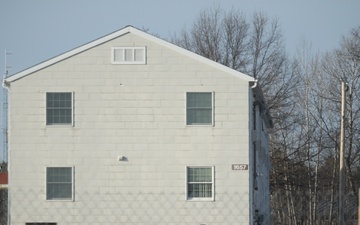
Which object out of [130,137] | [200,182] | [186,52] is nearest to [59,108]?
[130,137]

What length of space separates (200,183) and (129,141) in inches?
124

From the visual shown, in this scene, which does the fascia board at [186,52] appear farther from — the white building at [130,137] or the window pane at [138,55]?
the window pane at [138,55]

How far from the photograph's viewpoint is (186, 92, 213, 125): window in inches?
1366

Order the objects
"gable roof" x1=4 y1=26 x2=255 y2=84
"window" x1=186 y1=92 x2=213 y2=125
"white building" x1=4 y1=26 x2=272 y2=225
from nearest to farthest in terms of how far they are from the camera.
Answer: "white building" x1=4 y1=26 x2=272 y2=225 → "window" x1=186 y1=92 x2=213 y2=125 → "gable roof" x1=4 y1=26 x2=255 y2=84

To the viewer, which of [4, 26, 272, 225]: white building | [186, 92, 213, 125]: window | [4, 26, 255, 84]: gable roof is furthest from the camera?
[4, 26, 255, 84]: gable roof

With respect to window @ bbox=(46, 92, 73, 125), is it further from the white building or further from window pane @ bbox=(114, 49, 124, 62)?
window pane @ bbox=(114, 49, 124, 62)

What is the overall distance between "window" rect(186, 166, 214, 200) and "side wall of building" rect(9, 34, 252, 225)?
213mm

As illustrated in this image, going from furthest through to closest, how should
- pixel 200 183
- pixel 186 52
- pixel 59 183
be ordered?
pixel 186 52 < pixel 59 183 < pixel 200 183

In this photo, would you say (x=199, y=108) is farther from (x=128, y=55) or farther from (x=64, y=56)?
(x=64, y=56)

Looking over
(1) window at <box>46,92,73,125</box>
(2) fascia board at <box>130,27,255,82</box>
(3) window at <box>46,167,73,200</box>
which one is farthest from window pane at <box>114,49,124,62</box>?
(3) window at <box>46,167,73,200</box>

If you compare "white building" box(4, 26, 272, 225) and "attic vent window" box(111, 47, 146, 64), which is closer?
"white building" box(4, 26, 272, 225)

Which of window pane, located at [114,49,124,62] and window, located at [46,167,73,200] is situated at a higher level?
window pane, located at [114,49,124,62]

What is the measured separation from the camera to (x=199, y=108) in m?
34.7

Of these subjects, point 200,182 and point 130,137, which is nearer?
point 200,182
